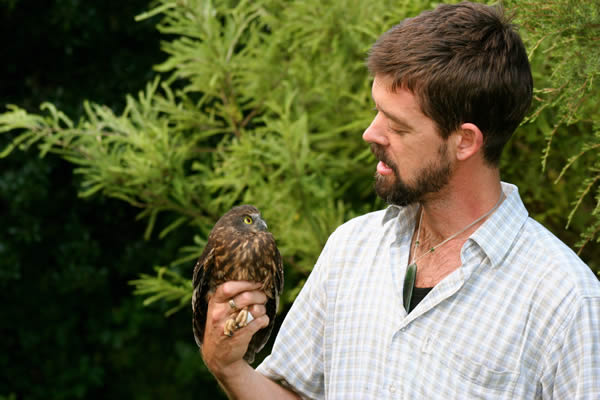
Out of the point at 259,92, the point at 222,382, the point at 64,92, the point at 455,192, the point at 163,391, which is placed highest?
the point at 64,92

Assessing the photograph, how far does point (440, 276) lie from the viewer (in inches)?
79.1

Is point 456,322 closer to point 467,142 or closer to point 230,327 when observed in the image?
point 467,142

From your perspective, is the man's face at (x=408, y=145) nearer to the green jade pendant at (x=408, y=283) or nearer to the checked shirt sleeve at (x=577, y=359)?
the green jade pendant at (x=408, y=283)

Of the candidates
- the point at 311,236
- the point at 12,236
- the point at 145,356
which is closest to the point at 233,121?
the point at 311,236

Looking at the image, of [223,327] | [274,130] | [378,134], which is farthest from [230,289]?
[274,130]

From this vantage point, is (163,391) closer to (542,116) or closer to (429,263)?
(542,116)

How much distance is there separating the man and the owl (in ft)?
0.37

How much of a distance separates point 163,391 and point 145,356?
35 centimetres

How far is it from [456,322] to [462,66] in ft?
2.24

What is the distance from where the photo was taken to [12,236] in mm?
5781

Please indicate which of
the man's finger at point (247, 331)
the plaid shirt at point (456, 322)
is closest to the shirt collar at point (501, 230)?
the plaid shirt at point (456, 322)

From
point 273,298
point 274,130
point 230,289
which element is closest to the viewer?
point 230,289

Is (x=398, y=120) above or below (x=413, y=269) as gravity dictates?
above

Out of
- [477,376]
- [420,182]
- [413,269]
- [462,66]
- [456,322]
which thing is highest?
[462,66]
